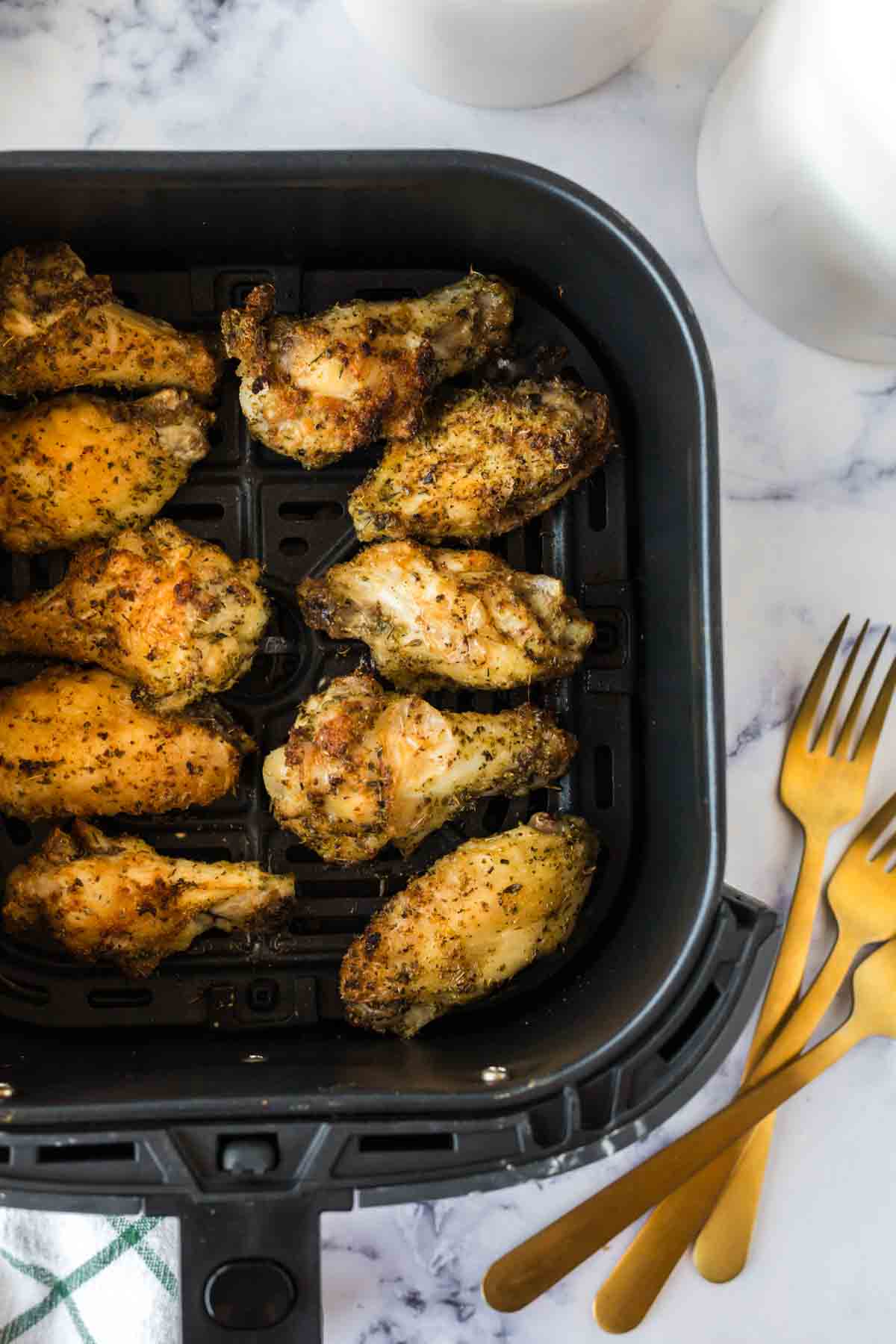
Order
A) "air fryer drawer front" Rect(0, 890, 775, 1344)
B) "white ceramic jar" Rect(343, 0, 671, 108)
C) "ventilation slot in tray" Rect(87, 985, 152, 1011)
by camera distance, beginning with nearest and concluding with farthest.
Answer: "air fryer drawer front" Rect(0, 890, 775, 1344), "white ceramic jar" Rect(343, 0, 671, 108), "ventilation slot in tray" Rect(87, 985, 152, 1011)

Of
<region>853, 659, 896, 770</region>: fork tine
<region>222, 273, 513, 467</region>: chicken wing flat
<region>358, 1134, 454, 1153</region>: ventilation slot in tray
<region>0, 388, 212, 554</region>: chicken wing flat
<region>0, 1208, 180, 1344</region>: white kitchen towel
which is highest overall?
<region>222, 273, 513, 467</region>: chicken wing flat

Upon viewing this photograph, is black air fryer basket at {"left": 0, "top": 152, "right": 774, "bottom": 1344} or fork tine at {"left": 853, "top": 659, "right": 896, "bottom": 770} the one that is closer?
black air fryer basket at {"left": 0, "top": 152, "right": 774, "bottom": 1344}

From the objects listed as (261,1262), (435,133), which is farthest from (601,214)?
(261,1262)

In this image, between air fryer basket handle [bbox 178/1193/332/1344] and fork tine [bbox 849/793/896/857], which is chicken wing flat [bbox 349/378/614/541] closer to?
fork tine [bbox 849/793/896/857]

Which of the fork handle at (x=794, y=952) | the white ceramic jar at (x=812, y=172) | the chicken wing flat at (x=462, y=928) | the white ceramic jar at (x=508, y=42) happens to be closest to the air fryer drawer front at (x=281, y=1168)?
the chicken wing flat at (x=462, y=928)

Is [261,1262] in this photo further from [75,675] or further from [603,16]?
[603,16]

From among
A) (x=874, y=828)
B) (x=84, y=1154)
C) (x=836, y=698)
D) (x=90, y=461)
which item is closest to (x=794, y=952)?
(x=874, y=828)

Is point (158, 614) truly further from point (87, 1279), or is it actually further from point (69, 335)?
point (87, 1279)

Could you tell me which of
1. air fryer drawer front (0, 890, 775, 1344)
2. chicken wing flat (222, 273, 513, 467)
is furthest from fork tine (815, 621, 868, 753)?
chicken wing flat (222, 273, 513, 467)
